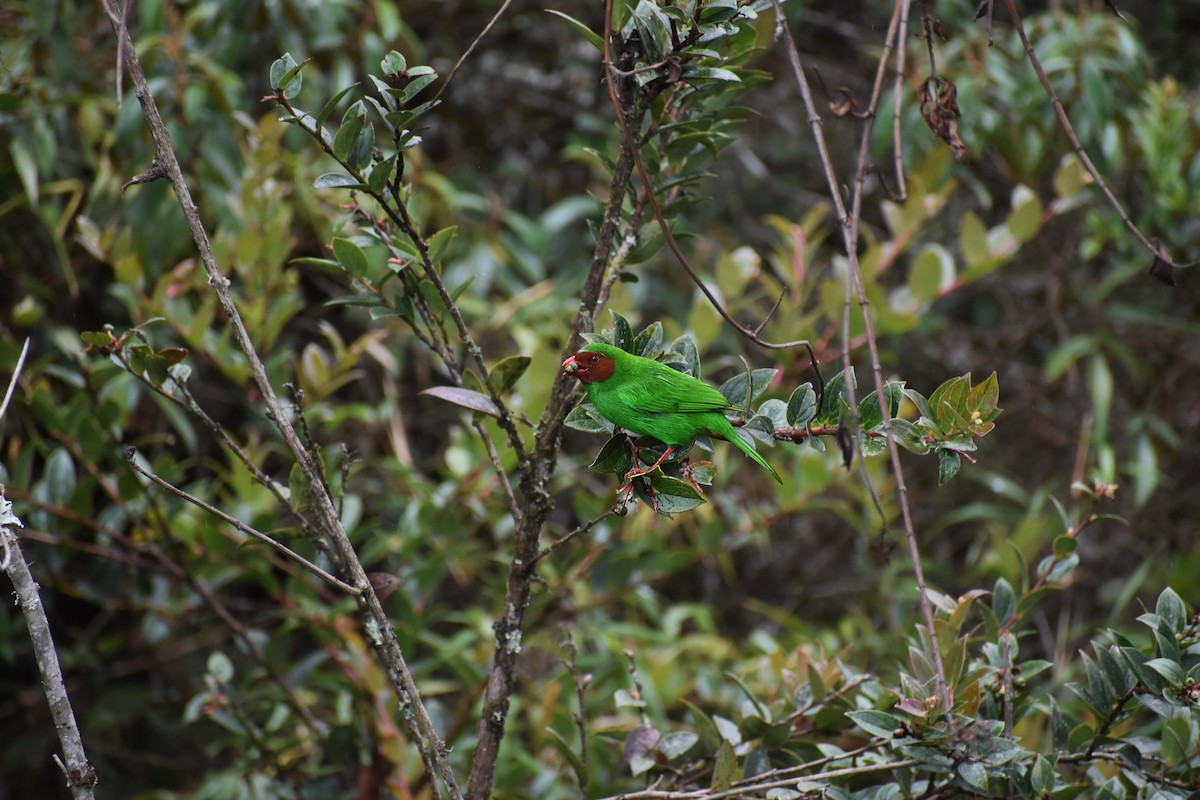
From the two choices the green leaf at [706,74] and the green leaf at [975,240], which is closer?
the green leaf at [706,74]

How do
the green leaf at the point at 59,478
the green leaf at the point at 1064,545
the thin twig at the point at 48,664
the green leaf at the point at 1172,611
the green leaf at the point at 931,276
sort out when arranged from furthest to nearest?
the green leaf at the point at 931,276
the green leaf at the point at 59,478
the green leaf at the point at 1064,545
the green leaf at the point at 1172,611
the thin twig at the point at 48,664

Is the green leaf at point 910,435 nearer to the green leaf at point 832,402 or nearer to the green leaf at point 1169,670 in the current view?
the green leaf at point 832,402

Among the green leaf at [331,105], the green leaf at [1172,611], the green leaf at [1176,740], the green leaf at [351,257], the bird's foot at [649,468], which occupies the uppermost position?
the green leaf at [331,105]

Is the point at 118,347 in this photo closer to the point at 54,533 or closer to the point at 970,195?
the point at 54,533

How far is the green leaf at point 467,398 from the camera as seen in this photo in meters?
1.62

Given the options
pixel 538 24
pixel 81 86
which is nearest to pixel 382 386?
pixel 81 86

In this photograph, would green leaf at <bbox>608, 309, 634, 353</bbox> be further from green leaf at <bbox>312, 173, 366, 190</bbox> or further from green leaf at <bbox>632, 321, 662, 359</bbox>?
green leaf at <bbox>312, 173, 366, 190</bbox>

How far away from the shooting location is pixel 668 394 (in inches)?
64.9

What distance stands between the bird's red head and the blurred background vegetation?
0.22m

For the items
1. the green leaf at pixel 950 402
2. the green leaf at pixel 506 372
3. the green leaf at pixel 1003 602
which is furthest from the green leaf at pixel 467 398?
the green leaf at pixel 1003 602

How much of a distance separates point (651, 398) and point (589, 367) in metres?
0.12

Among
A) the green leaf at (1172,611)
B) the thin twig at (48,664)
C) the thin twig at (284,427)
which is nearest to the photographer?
the thin twig at (48,664)

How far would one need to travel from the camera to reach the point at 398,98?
1.53m

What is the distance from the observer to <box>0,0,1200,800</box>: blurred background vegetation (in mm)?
2602
